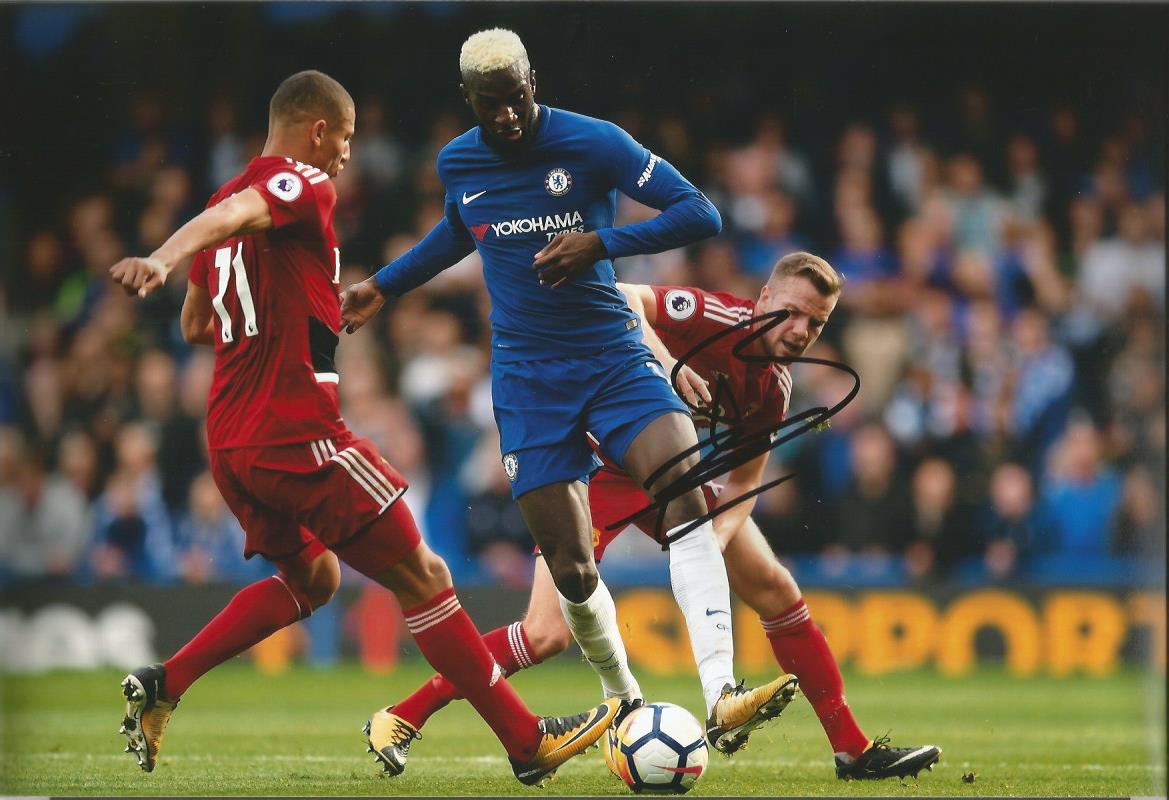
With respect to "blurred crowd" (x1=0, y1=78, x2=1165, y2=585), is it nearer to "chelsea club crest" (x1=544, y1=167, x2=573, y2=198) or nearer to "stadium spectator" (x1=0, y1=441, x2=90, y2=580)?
"stadium spectator" (x1=0, y1=441, x2=90, y2=580)

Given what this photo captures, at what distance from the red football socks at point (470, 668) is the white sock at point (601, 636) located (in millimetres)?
445

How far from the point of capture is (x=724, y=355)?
20.1ft

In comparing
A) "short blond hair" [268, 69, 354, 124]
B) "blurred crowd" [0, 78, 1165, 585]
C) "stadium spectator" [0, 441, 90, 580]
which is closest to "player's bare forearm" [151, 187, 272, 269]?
"short blond hair" [268, 69, 354, 124]

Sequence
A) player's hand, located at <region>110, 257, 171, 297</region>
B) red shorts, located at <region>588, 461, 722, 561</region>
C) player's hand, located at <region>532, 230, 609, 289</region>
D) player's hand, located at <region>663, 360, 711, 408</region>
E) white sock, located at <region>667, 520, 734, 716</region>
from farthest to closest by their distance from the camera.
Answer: red shorts, located at <region>588, 461, 722, 561</region>, player's hand, located at <region>663, 360, 711, 408</region>, player's hand, located at <region>532, 230, 609, 289</region>, white sock, located at <region>667, 520, 734, 716</region>, player's hand, located at <region>110, 257, 171, 297</region>

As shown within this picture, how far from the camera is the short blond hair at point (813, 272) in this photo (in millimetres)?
5949

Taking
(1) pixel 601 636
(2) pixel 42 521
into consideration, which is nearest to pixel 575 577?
(1) pixel 601 636

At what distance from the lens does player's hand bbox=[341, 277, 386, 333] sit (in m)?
6.12

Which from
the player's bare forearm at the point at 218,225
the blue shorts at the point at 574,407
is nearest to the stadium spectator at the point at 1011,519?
the blue shorts at the point at 574,407

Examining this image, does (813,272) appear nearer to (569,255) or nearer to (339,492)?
(569,255)

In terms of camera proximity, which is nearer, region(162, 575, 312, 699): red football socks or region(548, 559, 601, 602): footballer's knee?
region(548, 559, 601, 602): footballer's knee

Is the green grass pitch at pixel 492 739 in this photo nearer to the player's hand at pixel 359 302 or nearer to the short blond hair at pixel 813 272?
the short blond hair at pixel 813 272

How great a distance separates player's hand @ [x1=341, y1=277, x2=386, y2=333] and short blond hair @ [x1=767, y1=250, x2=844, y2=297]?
1.55 m

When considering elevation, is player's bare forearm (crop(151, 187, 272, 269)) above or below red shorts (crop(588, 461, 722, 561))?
above

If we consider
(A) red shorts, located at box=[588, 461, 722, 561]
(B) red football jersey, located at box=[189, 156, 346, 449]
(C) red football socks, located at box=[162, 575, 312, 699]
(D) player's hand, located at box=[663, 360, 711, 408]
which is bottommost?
(C) red football socks, located at box=[162, 575, 312, 699]
